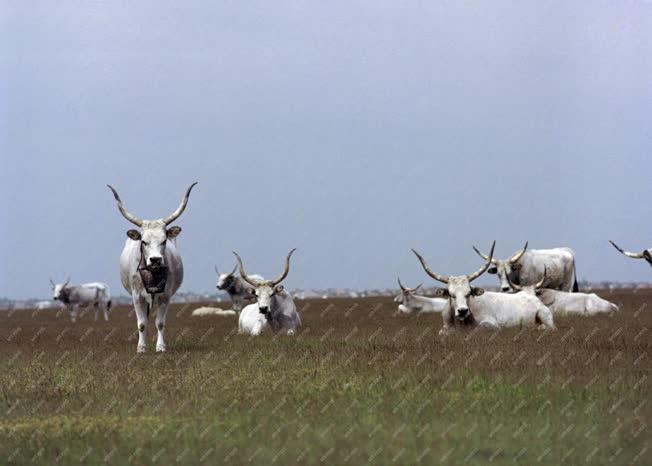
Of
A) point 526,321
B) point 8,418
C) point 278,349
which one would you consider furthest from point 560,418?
point 526,321

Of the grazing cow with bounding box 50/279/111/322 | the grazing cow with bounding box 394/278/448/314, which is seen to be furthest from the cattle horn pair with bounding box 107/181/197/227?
the grazing cow with bounding box 50/279/111/322

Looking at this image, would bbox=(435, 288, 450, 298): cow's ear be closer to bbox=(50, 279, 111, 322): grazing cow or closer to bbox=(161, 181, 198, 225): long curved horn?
bbox=(161, 181, 198, 225): long curved horn

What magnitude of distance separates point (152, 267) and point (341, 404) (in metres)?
6.34

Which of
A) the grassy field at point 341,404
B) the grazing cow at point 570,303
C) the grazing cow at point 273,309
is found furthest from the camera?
the grazing cow at point 570,303

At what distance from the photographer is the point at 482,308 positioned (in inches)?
676

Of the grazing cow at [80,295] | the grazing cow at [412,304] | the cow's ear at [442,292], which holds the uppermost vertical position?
the cow's ear at [442,292]

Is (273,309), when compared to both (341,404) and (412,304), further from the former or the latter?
(412,304)

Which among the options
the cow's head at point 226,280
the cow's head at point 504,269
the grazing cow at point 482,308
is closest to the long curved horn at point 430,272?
the grazing cow at point 482,308

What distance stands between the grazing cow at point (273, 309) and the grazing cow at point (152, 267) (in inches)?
98.2

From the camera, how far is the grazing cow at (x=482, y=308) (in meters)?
16.1

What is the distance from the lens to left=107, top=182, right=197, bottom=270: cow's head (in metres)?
14.6

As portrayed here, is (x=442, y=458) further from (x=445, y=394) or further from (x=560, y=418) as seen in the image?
(x=445, y=394)

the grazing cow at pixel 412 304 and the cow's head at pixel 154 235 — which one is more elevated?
the cow's head at pixel 154 235

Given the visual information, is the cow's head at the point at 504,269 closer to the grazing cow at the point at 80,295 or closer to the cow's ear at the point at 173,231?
the cow's ear at the point at 173,231
